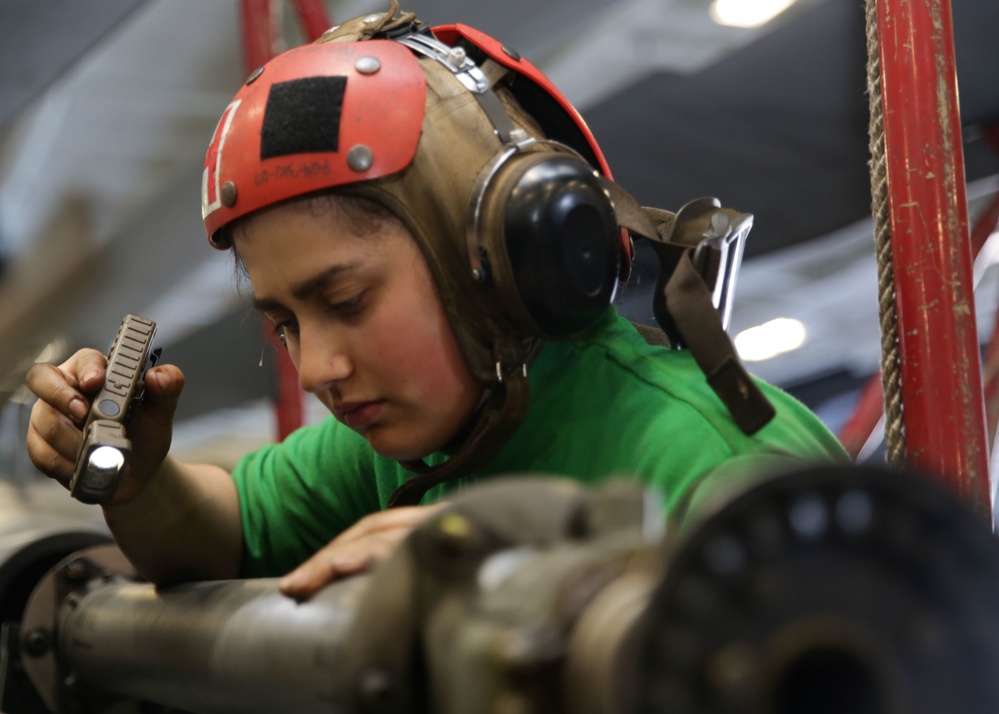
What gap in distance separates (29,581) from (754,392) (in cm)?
70

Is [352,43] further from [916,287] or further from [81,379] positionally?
[916,287]

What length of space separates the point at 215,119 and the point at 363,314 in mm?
2655

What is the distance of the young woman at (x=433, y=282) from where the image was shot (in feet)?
2.61

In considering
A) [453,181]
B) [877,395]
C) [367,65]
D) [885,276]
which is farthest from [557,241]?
[877,395]

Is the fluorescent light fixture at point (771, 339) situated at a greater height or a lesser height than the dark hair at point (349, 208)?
lesser

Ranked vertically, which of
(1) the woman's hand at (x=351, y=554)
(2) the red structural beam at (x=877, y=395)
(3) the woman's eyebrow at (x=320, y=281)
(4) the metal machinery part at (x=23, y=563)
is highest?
(3) the woman's eyebrow at (x=320, y=281)

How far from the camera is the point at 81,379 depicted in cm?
89

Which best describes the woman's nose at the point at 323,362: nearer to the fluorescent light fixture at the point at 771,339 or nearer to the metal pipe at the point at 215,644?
the metal pipe at the point at 215,644

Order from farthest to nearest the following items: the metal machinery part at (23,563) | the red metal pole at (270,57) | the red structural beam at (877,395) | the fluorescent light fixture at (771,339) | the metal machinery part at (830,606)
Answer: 1. the fluorescent light fixture at (771,339)
2. the red structural beam at (877,395)
3. the red metal pole at (270,57)
4. the metal machinery part at (23,563)
5. the metal machinery part at (830,606)

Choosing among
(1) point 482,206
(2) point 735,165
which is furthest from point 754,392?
(2) point 735,165

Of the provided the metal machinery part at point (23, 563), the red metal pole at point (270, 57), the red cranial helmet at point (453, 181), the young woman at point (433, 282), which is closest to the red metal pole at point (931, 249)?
the young woman at point (433, 282)

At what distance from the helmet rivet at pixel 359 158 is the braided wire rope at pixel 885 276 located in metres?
0.41

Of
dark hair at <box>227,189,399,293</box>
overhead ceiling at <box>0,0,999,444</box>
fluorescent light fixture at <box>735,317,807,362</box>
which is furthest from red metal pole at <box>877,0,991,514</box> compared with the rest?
fluorescent light fixture at <box>735,317,807,362</box>

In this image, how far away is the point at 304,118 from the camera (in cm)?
82
